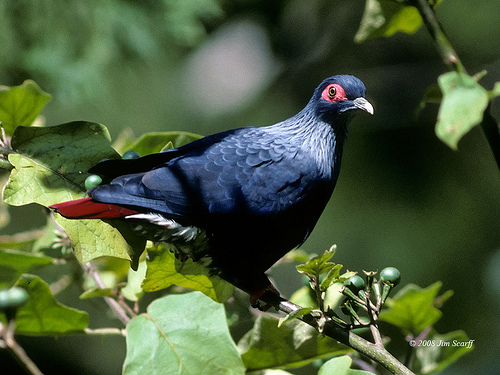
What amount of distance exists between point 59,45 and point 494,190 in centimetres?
543

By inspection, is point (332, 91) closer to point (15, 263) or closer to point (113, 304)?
point (113, 304)

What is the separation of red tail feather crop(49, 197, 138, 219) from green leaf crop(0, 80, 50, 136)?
18.4 inches

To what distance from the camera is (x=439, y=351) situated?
2.11 meters

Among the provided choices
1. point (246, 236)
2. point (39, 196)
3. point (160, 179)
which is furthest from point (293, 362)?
point (39, 196)

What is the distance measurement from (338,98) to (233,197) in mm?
695

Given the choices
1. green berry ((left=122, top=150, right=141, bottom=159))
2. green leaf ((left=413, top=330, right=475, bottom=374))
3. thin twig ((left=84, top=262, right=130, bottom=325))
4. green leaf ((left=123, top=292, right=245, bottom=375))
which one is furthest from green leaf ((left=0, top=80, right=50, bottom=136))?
green leaf ((left=413, top=330, right=475, bottom=374))

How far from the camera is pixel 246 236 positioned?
2.21 metres

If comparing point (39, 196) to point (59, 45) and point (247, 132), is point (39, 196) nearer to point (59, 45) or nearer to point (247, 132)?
point (247, 132)

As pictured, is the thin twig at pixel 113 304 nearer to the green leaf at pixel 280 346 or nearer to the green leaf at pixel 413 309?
the green leaf at pixel 280 346

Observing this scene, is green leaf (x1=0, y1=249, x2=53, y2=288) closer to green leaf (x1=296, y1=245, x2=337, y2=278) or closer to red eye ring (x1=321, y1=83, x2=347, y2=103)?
green leaf (x1=296, y1=245, x2=337, y2=278)

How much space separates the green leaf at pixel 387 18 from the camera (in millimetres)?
1880

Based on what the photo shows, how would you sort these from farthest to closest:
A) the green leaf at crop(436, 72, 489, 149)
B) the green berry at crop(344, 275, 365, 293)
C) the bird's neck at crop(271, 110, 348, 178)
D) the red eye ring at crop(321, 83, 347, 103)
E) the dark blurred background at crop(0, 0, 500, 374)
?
1. the dark blurred background at crop(0, 0, 500, 374)
2. the red eye ring at crop(321, 83, 347, 103)
3. the bird's neck at crop(271, 110, 348, 178)
4. the green berry at crop(344, 275, 365, 293)
5. the green leaf at crop(436, 72, 489, 149)

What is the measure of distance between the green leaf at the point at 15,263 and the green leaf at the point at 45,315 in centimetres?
17

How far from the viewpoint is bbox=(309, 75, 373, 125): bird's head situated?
7.96ft
